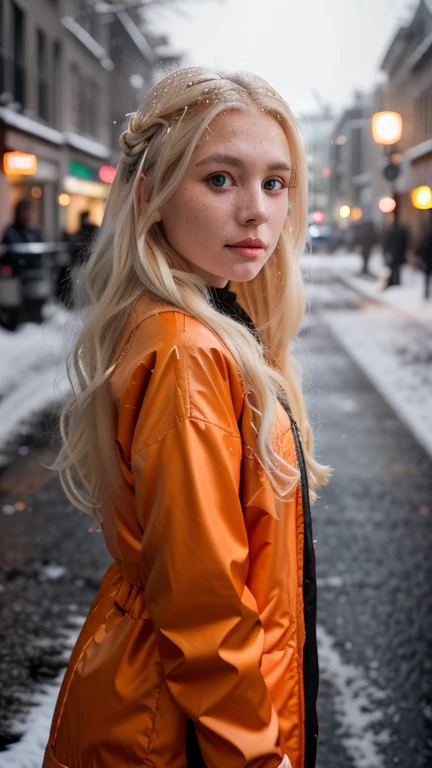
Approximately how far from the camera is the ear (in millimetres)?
1443

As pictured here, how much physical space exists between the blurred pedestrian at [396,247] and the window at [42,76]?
35.9 feet

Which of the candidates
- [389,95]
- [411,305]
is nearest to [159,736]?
[411,305]

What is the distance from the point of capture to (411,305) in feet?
60.7

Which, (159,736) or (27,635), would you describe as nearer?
(159,736)

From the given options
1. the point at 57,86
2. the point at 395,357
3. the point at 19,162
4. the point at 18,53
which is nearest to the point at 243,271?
the point at 395,357

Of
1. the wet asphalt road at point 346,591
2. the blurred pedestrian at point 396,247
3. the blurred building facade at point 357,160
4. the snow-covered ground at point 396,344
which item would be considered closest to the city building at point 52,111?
the snow-covered ground at point 396,344

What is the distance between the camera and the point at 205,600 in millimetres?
1178

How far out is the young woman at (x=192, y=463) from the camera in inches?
46.9

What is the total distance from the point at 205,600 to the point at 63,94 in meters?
28.2

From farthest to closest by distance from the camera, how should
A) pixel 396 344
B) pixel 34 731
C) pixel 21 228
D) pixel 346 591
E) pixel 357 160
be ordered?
pixel 357 160, pixel 21 228, pixel 396 344, pixel 346 591, pixel 34 731

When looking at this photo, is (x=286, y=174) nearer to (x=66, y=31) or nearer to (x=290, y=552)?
(x=290, y=552)

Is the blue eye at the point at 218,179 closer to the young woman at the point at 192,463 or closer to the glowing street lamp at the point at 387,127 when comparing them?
the young woman at the point at 192,463

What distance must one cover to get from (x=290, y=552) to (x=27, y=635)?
2420 millimetres

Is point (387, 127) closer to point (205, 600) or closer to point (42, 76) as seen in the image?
point (42, 76)
